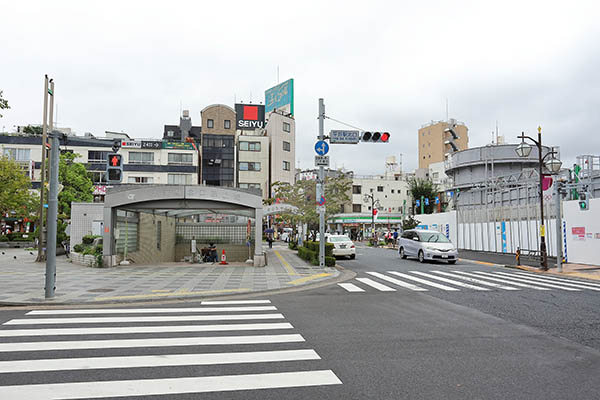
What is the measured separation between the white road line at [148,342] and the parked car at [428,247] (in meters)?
16.9

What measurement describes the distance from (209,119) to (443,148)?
45824 mm

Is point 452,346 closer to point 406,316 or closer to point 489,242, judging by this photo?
point 406,316

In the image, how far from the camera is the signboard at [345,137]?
18531mm

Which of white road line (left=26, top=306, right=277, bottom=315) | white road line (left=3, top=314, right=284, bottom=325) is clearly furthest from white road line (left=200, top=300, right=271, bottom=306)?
white road line (left=3, top=314, right=284, bottom=325)

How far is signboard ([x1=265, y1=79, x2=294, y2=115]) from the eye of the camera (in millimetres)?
64938

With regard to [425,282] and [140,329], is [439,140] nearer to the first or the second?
[425,282]

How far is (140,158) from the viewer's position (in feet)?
185

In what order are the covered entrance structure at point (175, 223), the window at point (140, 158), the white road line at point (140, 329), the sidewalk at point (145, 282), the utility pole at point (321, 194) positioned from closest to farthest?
the white road line at point (140, 329)
the sidewalk at point (145, 282)
the covered entrance structure at point (175, 223)
the utility pole at point (321, 194)
the window at point (140, 158)

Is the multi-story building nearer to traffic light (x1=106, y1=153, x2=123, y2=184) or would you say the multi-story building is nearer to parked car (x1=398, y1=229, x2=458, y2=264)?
parked car (x1=398, y1=229, x2=458, y2=264)

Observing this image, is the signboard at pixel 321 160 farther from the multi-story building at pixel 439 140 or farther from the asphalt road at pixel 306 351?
the multi-story building at pixel 439 140

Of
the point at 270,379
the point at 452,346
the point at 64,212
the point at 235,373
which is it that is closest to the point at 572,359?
the point at 452,346

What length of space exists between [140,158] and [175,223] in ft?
106

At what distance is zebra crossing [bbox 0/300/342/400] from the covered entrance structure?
10.0m

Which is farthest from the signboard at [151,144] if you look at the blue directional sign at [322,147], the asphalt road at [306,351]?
the asphalt road at [306,351]
